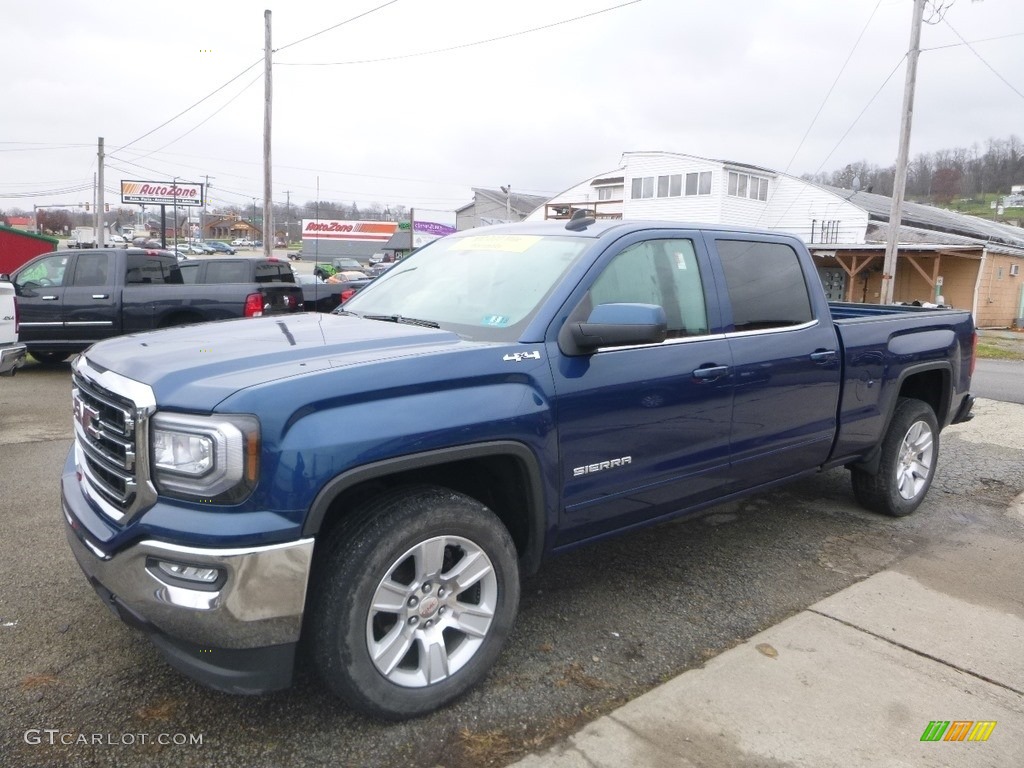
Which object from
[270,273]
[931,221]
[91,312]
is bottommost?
[91,312]

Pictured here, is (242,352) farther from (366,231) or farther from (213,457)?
(366,231)

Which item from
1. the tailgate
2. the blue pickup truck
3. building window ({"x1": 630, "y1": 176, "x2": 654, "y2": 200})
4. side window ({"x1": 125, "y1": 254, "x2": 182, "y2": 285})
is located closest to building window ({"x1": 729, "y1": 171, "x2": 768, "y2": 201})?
building window ({"x1": 630, "y1": 176, "x2": 654, "y2": 200})

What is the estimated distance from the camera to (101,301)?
427 inches

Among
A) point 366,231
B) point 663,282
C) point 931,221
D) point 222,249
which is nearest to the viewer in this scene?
point 663,282

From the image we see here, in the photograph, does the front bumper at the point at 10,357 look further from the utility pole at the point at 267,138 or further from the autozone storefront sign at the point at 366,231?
the autozone storefront sign at the point at 366,231

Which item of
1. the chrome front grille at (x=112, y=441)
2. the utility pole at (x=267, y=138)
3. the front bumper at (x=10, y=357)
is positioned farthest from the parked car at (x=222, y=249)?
the chrome front grille at (x=112, y=441)

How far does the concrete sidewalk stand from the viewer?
2.70m

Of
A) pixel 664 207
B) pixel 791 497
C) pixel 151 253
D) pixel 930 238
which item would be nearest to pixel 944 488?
pixel 791 497

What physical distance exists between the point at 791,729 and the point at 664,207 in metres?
40.6

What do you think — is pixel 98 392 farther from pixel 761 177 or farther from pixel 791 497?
pixel 761 177

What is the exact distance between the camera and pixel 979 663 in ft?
11.0

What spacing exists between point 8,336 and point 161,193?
3731 centimetres

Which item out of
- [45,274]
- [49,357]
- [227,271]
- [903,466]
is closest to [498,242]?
[903,466]

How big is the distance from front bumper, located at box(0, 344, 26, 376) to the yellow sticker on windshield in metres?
6.01
